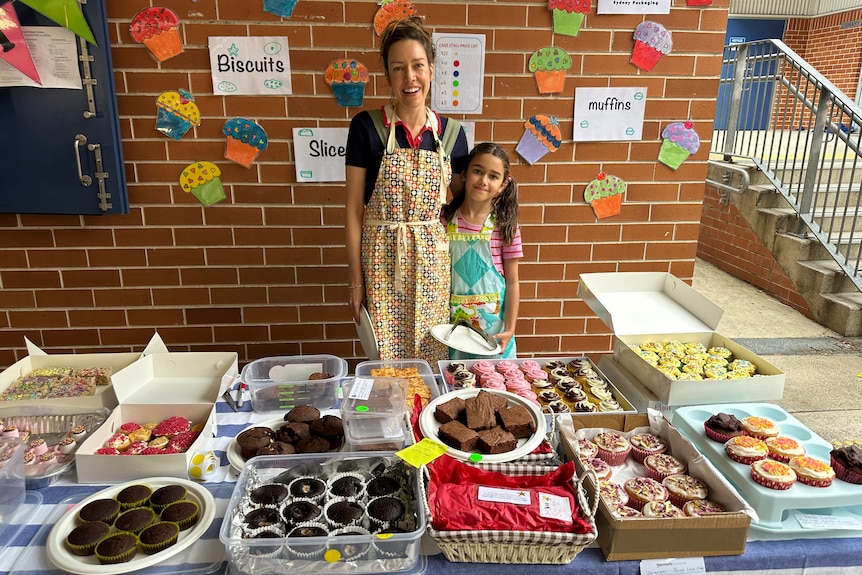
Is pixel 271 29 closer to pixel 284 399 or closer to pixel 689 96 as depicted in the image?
pixel 284 399

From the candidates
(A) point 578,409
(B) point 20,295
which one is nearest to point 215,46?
(B) point 20,295

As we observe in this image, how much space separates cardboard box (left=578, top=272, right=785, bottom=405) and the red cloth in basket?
602 millimetres

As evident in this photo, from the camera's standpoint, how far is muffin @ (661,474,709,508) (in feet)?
4.44

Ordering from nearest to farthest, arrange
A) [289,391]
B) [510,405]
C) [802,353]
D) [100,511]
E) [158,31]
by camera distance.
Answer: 1. [100,511]
2. [510,405]
3. [289,391]
4. [158,31]
5. [802,353]

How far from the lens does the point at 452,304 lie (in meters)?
2.40

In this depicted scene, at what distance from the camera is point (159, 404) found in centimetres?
165

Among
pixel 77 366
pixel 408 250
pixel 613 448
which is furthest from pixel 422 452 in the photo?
pixel 77 366

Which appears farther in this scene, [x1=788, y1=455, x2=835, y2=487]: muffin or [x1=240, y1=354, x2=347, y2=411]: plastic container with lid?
[x1=240, y1=354, x2=347, y2=411]: plastic container with lid

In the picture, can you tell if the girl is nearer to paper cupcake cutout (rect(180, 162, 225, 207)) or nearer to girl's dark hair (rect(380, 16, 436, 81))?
girl's dark hair (rect(380, 16, 436, 81))

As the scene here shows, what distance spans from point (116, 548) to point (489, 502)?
2.49ft

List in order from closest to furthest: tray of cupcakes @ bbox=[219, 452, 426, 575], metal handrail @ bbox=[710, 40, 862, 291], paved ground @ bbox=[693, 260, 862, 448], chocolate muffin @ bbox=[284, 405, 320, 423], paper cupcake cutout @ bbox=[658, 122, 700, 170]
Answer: tray of cupcakes @ bbox=[219, 452, 426, 575], chocolate muffin @ bbox=[284, 405, 320, 423], paper cupcake cutout @ bbox=[658, 122, 700, 170], paved ground @ bbox=[693, 260, 862, 448], metal handrail @ bbox=[710, 40, 862, 291]

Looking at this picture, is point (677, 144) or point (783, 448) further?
point (677, 144)

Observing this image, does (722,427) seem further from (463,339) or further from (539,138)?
(539,138)

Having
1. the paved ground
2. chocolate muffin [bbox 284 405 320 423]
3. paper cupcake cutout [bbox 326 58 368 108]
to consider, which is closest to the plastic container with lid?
chocolate muffin [bbox 284 405 320 423]
